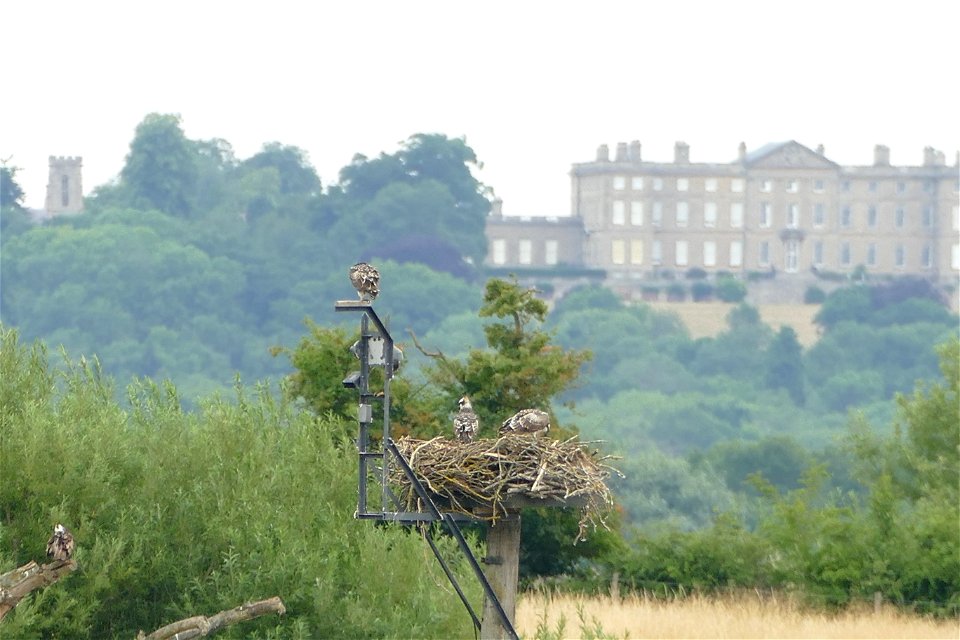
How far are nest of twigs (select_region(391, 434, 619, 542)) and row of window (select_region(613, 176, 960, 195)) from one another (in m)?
136

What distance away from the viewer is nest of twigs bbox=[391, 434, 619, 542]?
498 inches

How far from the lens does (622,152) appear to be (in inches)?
5979

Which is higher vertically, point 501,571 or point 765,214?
point 765,214

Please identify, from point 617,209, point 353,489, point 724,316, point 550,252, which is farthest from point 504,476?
point 617,209

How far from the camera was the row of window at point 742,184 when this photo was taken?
14938 cm

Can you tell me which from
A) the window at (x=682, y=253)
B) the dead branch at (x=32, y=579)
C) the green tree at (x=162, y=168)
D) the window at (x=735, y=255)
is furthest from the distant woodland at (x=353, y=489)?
the window at (x=735, y=255)

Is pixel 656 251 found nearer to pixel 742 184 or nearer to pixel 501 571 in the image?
pixel 742 184

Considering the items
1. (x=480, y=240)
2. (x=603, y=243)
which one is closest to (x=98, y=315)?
(x=480, y=240)

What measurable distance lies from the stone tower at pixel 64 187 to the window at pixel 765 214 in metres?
45.2

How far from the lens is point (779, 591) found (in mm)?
24766

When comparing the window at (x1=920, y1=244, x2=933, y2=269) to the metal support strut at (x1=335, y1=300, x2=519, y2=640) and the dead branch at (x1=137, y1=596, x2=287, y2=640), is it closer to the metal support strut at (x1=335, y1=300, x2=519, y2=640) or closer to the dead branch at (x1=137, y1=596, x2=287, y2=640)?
the metal support strut at (x1=335, y1=300, x2=519, y2=640)

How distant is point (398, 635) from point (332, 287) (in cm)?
11729

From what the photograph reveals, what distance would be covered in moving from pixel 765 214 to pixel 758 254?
282cm

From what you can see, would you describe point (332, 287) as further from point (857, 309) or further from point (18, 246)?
point (857, 309)
